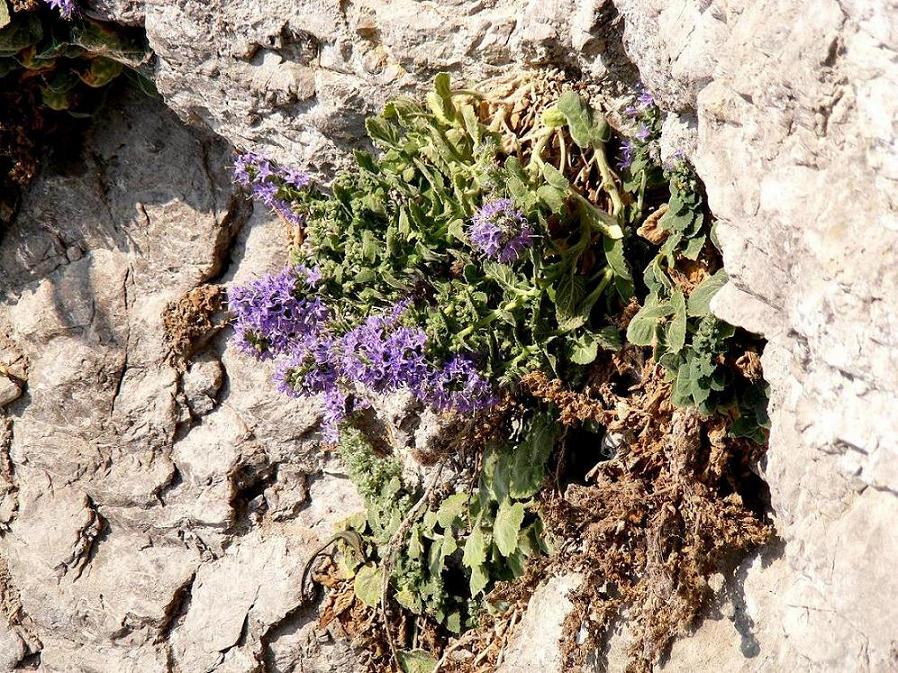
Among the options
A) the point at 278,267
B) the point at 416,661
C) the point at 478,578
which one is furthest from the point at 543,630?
the point at 278,267

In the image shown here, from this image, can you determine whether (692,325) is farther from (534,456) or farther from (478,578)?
(478,578)

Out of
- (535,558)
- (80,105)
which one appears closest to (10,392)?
(80,105)

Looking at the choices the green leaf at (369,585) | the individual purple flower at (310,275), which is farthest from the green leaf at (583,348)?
the green leaf at (369,585)

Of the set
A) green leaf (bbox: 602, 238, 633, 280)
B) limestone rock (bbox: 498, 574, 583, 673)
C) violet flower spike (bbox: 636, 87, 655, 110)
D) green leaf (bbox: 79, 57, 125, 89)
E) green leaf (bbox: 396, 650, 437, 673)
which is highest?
green leaf (bbox: 79, 57, 125, 89)

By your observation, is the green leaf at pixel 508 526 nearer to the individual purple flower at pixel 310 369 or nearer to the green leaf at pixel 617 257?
the individual purple flower at pixel 310 369

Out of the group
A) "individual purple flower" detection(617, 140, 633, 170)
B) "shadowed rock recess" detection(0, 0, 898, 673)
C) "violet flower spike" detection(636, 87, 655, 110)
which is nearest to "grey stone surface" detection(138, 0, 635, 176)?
"shadowed rock recess" detection(0, 0, 898, 673)

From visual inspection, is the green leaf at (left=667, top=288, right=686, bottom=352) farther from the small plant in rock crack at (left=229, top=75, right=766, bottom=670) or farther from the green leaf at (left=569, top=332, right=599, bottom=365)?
the green leaf at (left=569, top=332, right=599, bottom=365)
